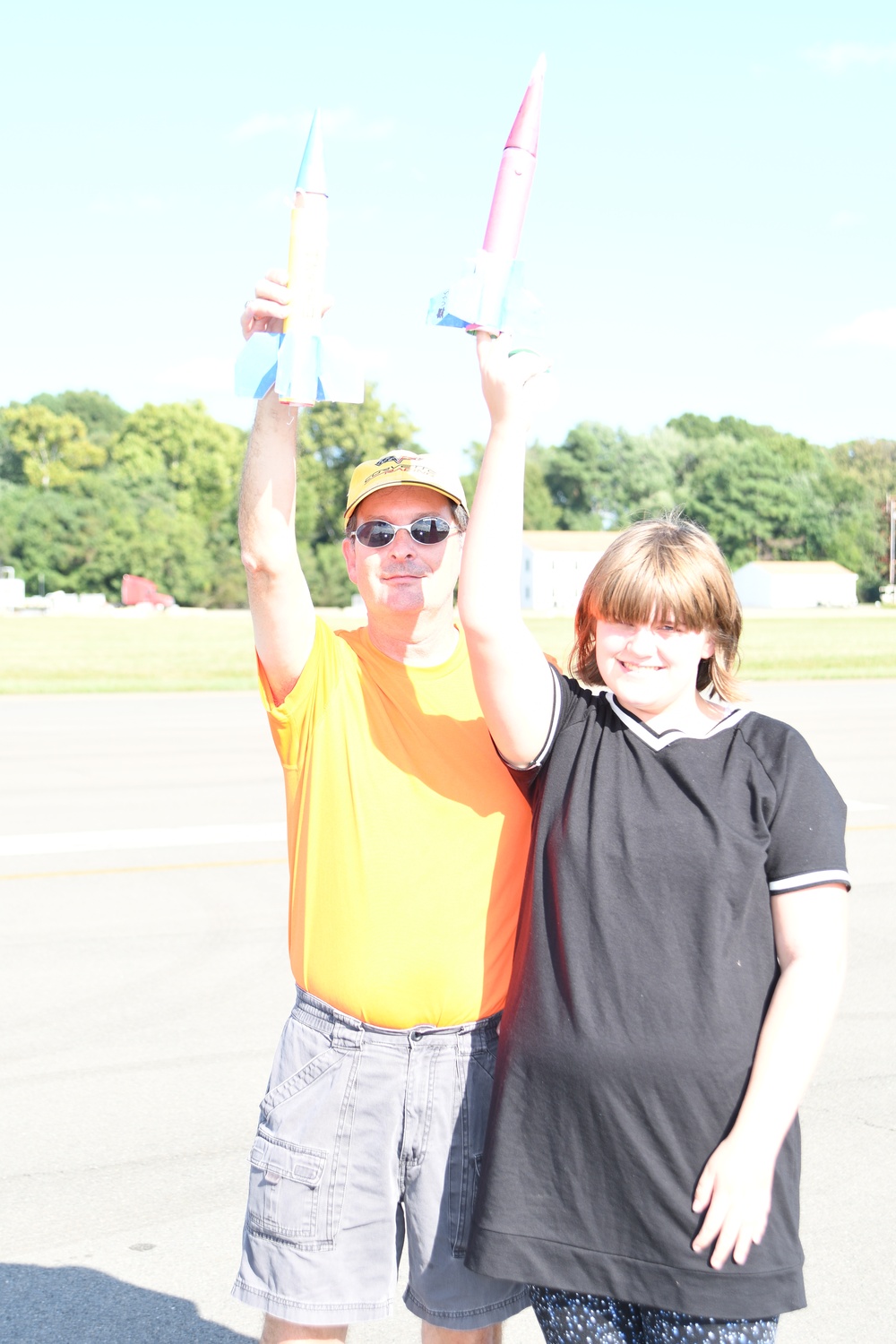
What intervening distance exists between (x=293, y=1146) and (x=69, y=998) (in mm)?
3715

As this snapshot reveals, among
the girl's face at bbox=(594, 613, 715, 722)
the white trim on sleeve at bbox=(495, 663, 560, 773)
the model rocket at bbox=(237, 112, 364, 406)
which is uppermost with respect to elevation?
the model rocket at bbox=(237, 112, 364, 406)

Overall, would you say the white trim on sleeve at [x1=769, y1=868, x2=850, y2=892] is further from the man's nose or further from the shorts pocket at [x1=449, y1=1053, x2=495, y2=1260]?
the man's nose

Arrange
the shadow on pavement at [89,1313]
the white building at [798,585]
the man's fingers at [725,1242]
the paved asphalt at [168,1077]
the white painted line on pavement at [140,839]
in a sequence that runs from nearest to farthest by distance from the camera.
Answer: the man's fingers at [725,1242]
the shadow on pavement at [89,1313]
the paved asphalt at [168,1077]
the white painted line on pavement at [140,839]
the white building at [798,585]

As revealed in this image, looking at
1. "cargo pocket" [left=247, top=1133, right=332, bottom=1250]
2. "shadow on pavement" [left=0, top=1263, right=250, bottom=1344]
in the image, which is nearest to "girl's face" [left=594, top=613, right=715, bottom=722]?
"cargo pocket" [left=247, top=1133, right=332, bottom=1250]

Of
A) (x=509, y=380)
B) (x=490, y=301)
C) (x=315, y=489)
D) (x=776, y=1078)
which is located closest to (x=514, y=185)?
(x=490, y=301)

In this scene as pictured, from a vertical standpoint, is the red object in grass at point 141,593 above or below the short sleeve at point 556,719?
below

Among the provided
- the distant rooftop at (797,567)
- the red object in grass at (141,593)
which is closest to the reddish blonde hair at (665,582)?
the red object in grass at (141,593)

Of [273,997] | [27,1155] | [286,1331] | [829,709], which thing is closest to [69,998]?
[273,997]

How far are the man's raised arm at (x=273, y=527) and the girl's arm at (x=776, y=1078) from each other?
3.35 ft

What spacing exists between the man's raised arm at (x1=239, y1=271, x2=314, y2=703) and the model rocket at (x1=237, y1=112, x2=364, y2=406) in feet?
0.10

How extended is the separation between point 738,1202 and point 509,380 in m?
1.31

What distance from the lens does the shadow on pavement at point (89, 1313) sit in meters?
3.20

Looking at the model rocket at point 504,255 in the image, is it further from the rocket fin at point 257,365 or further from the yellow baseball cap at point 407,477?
the yellow baseball cap at point 407,477

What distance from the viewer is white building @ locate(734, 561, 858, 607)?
301 feet
